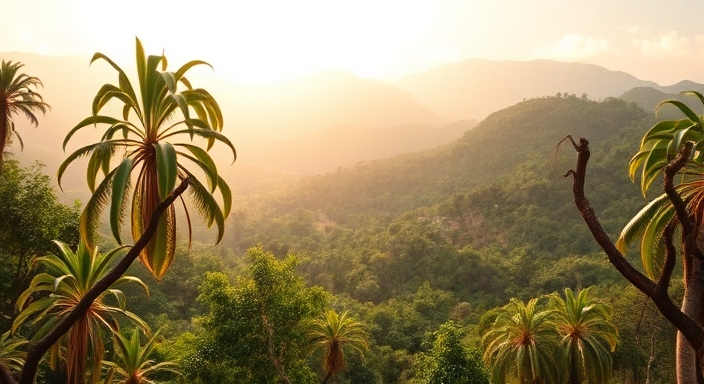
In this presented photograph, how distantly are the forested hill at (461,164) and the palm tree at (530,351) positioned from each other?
257 ft

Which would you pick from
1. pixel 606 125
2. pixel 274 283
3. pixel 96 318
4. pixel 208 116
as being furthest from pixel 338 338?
pixel 606 125

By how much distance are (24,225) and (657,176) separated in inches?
838

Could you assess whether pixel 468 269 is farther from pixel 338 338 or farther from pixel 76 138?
pixel 76 138

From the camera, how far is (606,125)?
106m

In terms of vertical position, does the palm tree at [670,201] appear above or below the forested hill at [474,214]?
above

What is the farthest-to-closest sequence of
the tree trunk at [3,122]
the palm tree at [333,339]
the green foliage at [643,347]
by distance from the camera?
the green foliage at [643,347], the palm tree at [333,339], the tree trunk at [3,122]

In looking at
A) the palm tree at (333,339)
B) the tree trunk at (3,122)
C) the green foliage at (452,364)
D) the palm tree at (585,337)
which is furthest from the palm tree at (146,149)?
the palm tree at (585,337)

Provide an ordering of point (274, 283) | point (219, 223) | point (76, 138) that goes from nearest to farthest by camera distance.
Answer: point (219, 223), point (274, 283), point (76, 138)

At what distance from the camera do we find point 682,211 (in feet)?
13.7

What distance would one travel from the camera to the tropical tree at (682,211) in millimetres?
4945

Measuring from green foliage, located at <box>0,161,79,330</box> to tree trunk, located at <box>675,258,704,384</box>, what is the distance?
20.0 meters

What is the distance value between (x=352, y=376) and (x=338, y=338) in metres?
→ 14.1

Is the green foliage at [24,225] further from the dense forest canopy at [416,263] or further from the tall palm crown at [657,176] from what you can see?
the tall palm crown at [657,176]

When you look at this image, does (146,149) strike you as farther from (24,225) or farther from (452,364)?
(452,364)
